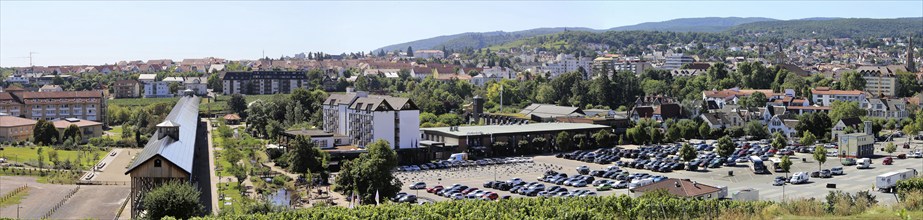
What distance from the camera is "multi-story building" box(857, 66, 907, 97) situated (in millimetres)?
53000

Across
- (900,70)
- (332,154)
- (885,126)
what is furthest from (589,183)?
(900,70)

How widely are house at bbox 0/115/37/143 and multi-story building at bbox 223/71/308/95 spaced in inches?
925

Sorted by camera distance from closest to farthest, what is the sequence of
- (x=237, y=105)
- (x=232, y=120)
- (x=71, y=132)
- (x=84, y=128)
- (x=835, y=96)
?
1. (x=71, y=132)
2. (x=84, y=128)
3. (x=232, y=120)
4. (x=835, y=96)
5. (x=237, y=105)

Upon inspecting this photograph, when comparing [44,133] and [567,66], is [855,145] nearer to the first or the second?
[44,133]

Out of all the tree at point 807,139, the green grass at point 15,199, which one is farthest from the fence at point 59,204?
the tree at point 807,139

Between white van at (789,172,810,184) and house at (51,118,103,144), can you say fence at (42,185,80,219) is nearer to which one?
house at (51,118,103,144)

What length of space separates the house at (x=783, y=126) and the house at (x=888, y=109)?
6360mm

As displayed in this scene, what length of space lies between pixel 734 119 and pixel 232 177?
23.0 metres

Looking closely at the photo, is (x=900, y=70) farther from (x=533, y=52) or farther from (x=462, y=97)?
(x=533, y=52)

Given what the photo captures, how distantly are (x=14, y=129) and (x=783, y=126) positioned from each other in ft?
103

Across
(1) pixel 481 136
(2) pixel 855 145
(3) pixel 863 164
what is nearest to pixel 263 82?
(1) pixel 481 136

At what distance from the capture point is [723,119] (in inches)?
1591

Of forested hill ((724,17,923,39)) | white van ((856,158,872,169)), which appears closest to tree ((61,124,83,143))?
white van ((856,158,872,169))

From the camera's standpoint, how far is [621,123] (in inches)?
1547
